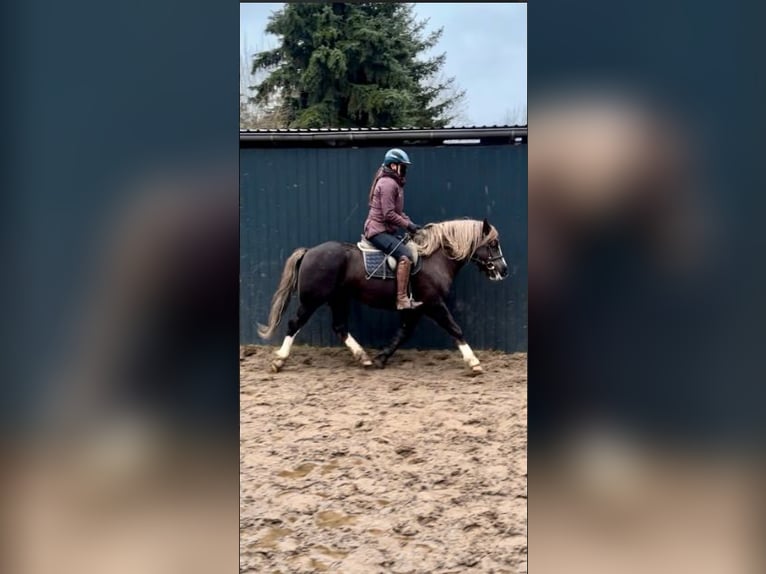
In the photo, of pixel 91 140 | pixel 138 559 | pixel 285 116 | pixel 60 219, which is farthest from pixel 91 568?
pixel 285 116

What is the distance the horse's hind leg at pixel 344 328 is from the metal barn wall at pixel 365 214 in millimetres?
45

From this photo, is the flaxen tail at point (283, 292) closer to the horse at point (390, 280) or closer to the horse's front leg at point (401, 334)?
the horse at point (390, 280)

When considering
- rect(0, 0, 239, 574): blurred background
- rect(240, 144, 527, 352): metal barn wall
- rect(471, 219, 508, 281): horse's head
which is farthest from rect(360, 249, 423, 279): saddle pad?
rect(0, 0, 239, 574): blurred background

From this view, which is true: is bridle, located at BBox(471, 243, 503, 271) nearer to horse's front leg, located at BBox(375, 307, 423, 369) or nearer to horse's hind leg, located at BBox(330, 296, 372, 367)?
horse's front leg, located at BBox(375, 307, 423, 369)

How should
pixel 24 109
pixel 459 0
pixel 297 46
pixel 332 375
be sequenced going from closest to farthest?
pixel 24 109
pixel 459 0
pixel 297 46
pixel 332 375

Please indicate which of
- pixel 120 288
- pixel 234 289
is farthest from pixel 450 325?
pixel 120 288

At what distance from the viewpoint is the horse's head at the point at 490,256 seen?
10.9 feet

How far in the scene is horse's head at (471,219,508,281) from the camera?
10.9 ft

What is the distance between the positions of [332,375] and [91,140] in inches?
73.0

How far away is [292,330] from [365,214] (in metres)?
0.81

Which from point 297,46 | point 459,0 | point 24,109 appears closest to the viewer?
point 24,109

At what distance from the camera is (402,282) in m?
3.47

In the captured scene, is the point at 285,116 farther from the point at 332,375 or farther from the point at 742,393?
the point at 742,393

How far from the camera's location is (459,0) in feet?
6.75
